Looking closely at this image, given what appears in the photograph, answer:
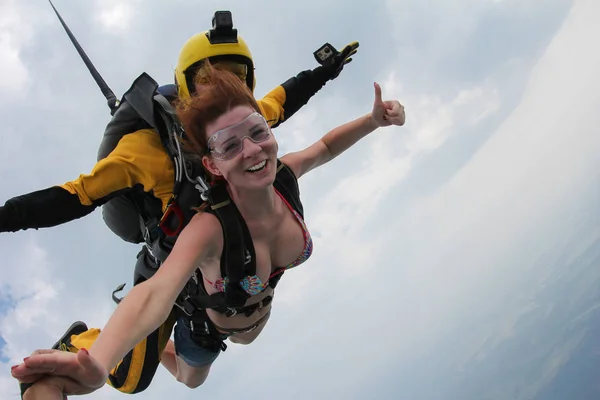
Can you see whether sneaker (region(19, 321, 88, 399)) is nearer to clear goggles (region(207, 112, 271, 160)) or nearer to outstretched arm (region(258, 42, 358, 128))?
clear goggles (region(207, 112, 271, 160))

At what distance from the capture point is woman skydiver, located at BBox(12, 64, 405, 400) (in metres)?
1.58

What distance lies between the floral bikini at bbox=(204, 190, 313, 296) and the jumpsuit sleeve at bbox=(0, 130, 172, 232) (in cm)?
76

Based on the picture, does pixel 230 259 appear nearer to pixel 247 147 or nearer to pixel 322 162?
pixel 247 147

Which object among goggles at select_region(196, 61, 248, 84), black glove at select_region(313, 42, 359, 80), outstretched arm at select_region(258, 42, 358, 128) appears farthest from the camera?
black glove at select_region(313, 42, 359, 80)

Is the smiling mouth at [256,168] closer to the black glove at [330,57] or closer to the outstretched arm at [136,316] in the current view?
the outstretched arm at [136,316]

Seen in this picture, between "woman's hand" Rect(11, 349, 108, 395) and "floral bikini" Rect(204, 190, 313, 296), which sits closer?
"woman's hand" Rect(11, 349, 108, 395)

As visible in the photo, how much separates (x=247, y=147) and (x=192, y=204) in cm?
46

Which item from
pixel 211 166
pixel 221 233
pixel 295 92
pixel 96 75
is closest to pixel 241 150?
pixel 211 166

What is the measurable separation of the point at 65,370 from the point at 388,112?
2.69 m

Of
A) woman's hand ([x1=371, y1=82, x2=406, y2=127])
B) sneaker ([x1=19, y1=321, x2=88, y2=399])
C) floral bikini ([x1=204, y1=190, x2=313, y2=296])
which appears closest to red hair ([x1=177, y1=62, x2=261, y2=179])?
floral bikini ([x1=204, y1=190, x2=313, y2=296])

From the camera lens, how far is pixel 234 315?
3.60 meters

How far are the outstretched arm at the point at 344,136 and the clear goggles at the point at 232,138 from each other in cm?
61

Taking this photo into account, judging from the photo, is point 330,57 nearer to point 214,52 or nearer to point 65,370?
point 214,52

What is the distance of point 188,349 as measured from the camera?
411cm
